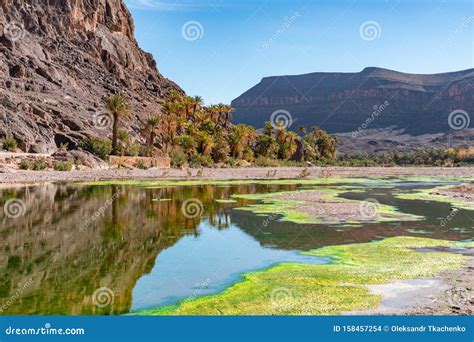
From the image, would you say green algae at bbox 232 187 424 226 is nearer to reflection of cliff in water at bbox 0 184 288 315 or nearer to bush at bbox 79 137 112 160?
reflection of cliff in water at bbox 0 184 288 315

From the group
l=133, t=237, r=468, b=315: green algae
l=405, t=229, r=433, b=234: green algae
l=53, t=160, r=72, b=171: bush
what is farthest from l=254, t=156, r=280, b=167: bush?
l=133, t=237, r=468, b=315: green algae

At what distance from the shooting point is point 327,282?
477 inches

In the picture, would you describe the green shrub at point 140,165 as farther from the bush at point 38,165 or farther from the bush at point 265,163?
the bush at point 265,163

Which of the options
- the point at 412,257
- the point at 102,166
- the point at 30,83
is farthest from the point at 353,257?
the point at 30,83

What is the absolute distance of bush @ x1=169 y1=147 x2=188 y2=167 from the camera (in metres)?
77.2

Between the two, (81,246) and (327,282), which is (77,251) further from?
(327,282)

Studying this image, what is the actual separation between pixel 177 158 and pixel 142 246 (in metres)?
61.1

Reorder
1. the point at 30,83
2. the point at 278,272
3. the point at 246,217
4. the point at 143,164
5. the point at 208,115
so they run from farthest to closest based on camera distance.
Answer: the point at 208,115
the point at 30,83
the point at 143,164
the point at 246,217
the point at 278,272

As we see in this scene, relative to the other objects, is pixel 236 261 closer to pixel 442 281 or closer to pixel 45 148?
pixel 442 281

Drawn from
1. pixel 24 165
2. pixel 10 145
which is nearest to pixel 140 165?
pixel 10 145

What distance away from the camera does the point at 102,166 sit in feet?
213

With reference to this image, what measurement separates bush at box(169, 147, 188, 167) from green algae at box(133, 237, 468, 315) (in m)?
61.6

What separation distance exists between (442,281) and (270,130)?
322 feet

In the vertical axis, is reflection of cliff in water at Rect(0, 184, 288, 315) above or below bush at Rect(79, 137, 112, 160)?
below
